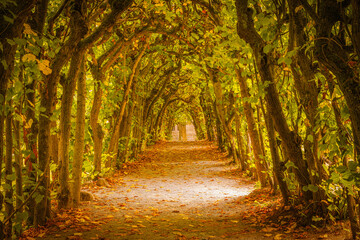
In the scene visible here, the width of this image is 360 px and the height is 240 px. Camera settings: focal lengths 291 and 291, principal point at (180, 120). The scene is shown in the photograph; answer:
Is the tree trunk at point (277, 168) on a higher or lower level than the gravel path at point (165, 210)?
higher

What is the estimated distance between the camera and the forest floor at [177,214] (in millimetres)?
4246

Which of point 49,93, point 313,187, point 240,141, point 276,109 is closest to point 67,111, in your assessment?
point 49,93

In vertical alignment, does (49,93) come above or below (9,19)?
below

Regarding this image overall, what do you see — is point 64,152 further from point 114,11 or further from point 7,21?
point 7,21

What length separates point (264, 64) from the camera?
4055mm

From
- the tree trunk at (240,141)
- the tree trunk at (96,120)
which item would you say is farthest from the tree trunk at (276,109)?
the tree trunk at (240,141)

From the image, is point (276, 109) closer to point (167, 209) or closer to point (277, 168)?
point (277, 168)

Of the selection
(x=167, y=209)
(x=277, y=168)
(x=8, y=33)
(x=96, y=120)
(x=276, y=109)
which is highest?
(x=8, y=33)

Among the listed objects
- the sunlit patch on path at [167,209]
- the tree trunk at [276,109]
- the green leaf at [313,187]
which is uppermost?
the tree trunk at [276,109]

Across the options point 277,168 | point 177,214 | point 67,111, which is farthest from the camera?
point 177,214

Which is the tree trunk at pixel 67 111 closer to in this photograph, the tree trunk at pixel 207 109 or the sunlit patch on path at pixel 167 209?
the sunlit patch on path at pixel 167 209

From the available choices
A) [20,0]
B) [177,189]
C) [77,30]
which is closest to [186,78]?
[177,189]

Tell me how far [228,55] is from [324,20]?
4.76 m

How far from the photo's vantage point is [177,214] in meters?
6.02
